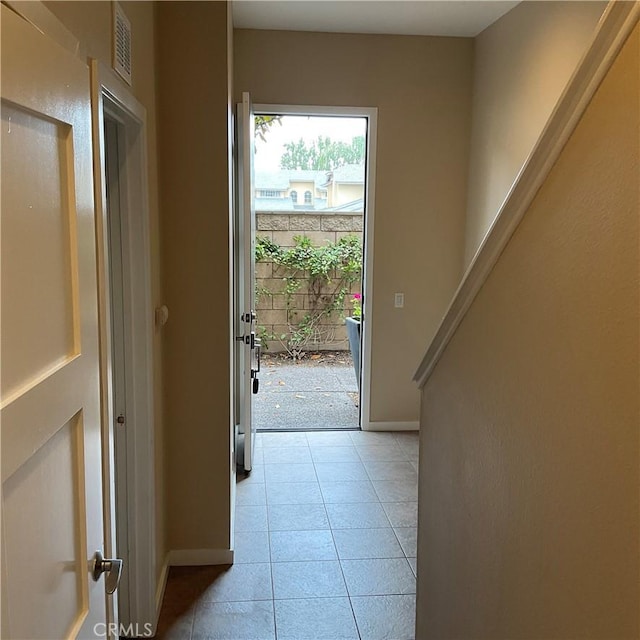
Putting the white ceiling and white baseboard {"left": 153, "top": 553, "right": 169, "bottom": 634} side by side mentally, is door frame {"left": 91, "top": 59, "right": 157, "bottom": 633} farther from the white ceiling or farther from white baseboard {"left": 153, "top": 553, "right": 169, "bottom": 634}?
the white ceiling

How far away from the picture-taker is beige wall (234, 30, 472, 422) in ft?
13.7

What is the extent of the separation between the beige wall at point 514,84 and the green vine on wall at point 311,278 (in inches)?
118

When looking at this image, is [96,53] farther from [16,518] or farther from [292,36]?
[292,36]

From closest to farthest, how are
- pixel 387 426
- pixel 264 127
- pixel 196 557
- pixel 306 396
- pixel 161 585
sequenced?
pixel 161 585 < pixel 196 557 < pixel 387 426 < pixel 306 396 < pixel 264 127

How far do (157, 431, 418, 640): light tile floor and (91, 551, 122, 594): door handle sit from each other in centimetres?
129

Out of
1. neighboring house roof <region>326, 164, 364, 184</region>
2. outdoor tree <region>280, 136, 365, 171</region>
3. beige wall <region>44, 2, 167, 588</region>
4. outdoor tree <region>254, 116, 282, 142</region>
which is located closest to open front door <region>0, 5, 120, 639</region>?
beige wall <region>44, 2, 167, 588</region>

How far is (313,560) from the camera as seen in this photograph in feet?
9.44

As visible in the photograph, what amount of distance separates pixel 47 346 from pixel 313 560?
226 cm

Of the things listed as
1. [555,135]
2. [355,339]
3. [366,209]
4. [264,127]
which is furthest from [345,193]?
[555,135]

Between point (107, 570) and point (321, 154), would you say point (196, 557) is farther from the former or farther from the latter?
point (321, 154)

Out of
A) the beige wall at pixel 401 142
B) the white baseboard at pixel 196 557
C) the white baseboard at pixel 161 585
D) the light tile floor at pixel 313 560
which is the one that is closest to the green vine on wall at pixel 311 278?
the beige wall at pixel 401 142

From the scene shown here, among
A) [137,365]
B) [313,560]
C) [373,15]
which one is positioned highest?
[373,15]

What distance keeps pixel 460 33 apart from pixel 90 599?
413cm

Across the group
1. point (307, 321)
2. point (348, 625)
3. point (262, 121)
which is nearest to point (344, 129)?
point (262, 121)
